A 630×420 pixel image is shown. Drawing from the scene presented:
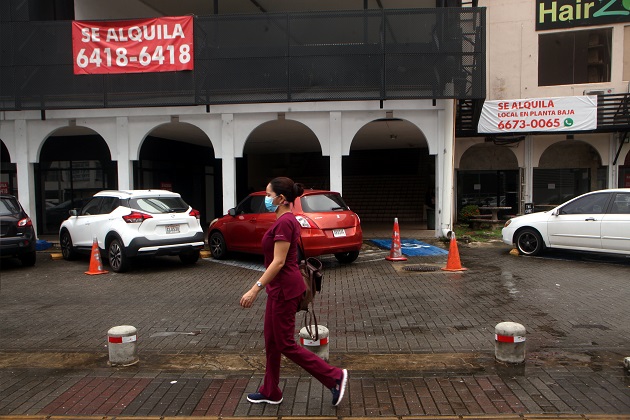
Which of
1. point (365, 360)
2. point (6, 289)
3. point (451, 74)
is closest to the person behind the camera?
point (365, 360)

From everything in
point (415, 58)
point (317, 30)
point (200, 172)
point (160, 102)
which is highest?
point (317, 30)

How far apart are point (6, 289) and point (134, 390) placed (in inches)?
242

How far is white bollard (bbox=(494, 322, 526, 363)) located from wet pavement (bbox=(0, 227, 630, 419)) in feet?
0.29

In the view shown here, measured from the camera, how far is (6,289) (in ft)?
30.5

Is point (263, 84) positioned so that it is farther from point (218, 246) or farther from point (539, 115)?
point (539, 115)

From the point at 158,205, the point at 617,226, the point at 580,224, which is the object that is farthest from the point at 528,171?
the point at 158,205

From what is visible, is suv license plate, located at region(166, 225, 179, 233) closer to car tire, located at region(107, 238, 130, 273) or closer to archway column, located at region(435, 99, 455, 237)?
car tire, located at region(107, 238, 130, 273)

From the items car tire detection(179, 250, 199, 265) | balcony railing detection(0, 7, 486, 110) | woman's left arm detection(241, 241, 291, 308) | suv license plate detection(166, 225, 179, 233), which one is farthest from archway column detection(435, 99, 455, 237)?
woman's left arm detection(241, 241, 291, 308)

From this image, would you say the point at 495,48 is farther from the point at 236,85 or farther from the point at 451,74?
the point at 236,85

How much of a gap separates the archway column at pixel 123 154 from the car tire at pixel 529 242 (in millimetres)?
10762

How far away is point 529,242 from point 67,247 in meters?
11.1

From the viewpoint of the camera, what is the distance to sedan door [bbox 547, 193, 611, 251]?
10.9 metres

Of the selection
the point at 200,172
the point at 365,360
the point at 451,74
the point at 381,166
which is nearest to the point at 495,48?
the point at 451,74

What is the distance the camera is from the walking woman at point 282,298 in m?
3.99
